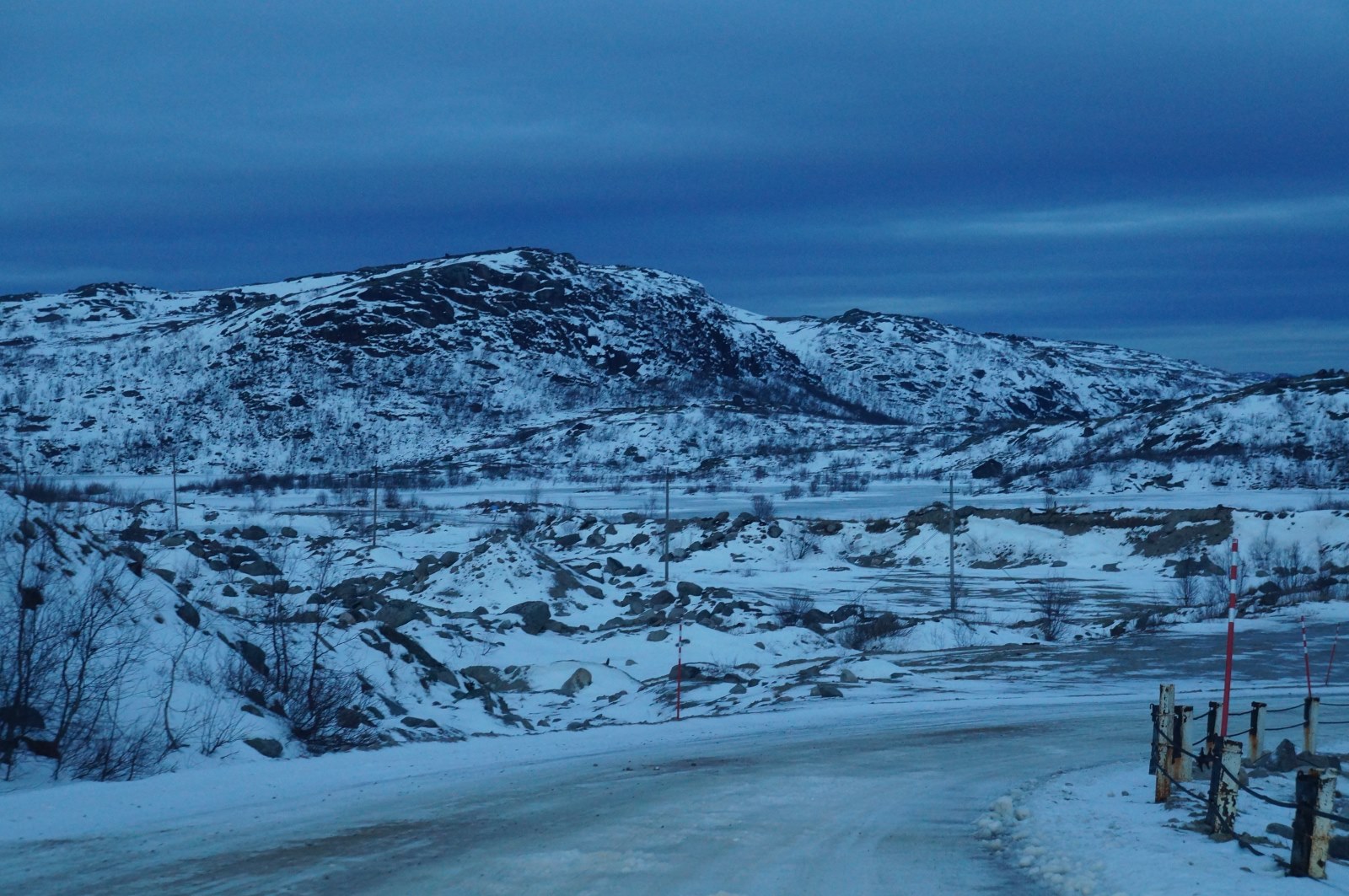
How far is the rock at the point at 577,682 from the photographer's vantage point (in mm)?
25672

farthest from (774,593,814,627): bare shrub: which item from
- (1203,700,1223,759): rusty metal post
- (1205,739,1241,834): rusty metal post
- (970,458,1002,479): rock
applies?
(970,458,1002,479): rock

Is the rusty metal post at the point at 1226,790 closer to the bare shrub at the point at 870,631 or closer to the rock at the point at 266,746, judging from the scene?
the rock at the point at 266,746

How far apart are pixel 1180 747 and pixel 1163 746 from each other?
182 millimetres

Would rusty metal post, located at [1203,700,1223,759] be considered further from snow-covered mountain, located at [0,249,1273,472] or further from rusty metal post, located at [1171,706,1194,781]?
snow-covered mountain, located at [0,249,1273,472]

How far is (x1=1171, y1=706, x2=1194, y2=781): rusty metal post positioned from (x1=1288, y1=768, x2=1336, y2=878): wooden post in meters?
2.27

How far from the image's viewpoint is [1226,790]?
8133 mm

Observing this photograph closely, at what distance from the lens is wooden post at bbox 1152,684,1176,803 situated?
9578 millimetres

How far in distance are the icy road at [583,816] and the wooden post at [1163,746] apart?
3.90 feet

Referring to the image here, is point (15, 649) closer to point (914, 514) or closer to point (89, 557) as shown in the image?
point (89, 557)

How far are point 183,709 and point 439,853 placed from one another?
651 cm

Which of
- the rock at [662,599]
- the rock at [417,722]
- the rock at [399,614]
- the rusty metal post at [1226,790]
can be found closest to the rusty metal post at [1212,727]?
the rusty metal post at [1226,790]

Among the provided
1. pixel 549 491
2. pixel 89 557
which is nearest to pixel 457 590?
pixel 89 557

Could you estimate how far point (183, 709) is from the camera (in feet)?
43.8

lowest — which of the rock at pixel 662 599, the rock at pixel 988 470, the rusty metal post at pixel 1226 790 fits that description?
the rock at pixel 662 599
